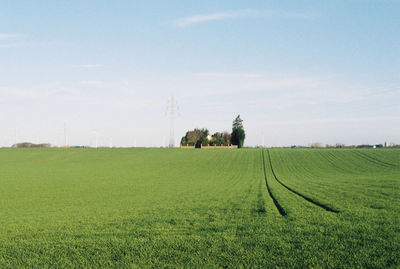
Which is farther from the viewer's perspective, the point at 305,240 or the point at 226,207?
the point at 226,207

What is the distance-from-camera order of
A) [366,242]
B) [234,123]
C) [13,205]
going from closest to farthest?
[366,242], [13,205], [234,123]

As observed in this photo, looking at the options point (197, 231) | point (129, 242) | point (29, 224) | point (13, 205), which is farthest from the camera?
point (13, 205)

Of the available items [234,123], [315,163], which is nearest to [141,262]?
[315,163]

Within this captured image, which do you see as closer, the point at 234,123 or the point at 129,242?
the point at 129,242

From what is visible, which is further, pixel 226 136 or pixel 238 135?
pixel 226 136

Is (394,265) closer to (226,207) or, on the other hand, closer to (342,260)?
(342,260)

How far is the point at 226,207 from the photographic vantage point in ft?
49.1

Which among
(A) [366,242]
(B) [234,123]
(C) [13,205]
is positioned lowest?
(C) [13,205]

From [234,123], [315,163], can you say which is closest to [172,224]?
[315,163]

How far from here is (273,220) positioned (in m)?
11.0

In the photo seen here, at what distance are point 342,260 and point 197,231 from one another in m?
4.18

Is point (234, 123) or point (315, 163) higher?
point (234, 123)

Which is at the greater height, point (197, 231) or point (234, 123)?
point (234, 123)

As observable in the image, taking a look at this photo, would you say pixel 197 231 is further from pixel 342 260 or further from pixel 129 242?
pixel 342 260
